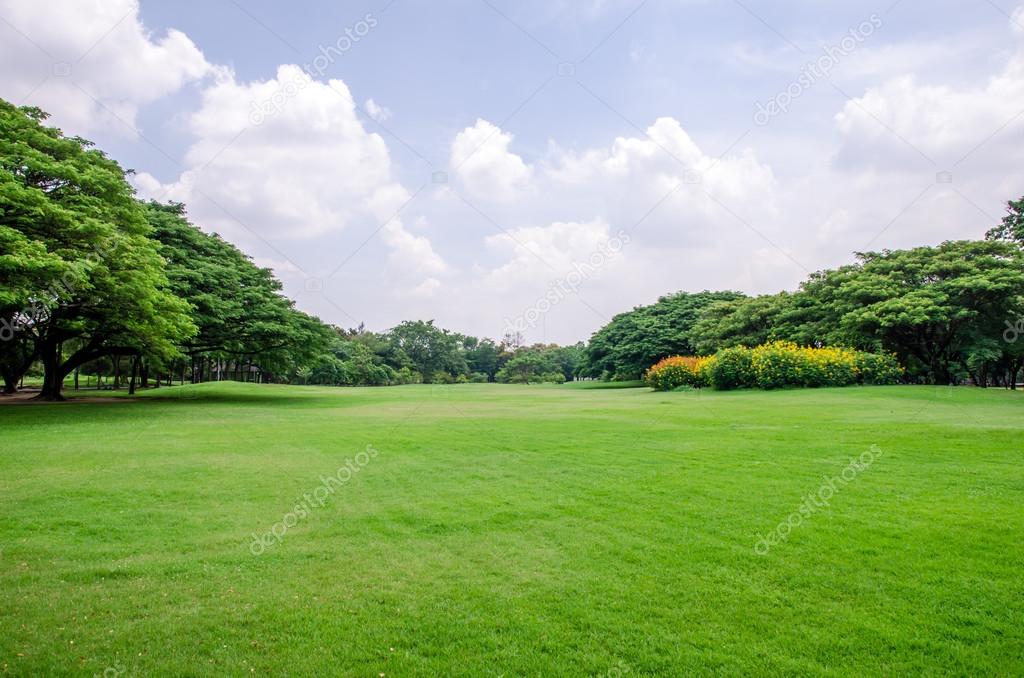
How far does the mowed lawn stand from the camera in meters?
3.77

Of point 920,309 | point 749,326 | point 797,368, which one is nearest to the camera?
point 920,309

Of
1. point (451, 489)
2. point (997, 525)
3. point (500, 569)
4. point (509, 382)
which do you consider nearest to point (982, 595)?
point (997, 525)

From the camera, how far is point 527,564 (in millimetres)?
5184

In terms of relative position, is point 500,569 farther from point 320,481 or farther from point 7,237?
point 7,237

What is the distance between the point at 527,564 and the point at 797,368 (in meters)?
23.6

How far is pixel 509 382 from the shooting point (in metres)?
72.9

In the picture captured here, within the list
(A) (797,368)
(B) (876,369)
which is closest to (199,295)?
(A) (797,368)

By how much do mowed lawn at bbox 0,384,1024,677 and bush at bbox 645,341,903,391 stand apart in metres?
14.6

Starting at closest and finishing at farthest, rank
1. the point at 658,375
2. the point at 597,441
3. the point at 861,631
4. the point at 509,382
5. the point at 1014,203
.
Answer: the point at 861,631, the point at 597,441, the point at 1014,203, the point at 658,375, the point at 509,382

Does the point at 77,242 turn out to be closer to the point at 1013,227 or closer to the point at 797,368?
A: the point at 797,368

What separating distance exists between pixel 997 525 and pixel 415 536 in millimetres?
6084

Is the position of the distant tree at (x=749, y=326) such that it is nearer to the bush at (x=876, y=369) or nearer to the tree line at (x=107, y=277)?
the bush at (x=876, y=369)

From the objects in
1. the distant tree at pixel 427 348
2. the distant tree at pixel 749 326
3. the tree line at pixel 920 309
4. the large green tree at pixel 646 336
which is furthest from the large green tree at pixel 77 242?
the distant tree at pixel 427 348

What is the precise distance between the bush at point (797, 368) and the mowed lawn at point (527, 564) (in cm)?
1465
